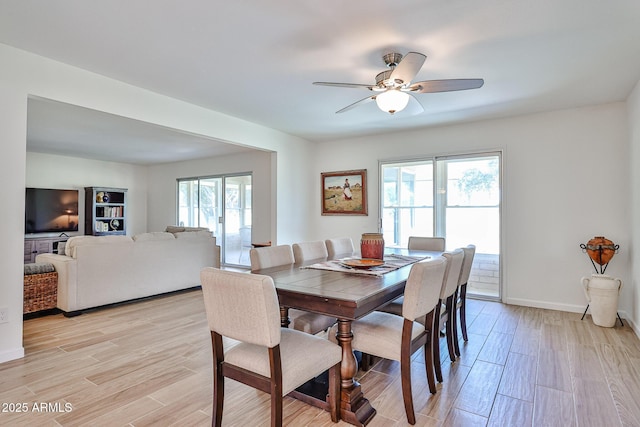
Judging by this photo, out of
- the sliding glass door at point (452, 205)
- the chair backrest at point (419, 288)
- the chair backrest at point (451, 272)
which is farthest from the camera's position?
the sliding glass door at point (452, 205)

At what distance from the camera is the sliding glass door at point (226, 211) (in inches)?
277

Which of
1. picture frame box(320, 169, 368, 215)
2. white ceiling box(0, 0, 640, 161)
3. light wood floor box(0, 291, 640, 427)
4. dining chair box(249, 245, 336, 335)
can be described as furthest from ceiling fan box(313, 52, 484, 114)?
picture frame box(320, 169, 368, 215)

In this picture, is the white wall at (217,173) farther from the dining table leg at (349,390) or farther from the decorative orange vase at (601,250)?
the decorative orange vase at (601,250)

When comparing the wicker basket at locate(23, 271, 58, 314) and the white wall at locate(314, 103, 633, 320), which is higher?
the white wall at locate(314, 103, 633, 320)

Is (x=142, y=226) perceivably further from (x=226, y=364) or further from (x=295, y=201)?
(x=226, y=364)

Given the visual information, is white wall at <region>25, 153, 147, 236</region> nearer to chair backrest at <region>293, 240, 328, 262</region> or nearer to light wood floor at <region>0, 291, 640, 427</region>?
light wood floor at <region>0, 291, 640, 427</region>

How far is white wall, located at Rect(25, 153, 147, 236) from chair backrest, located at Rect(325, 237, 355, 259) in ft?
21.9

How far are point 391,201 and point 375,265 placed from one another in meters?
2.94

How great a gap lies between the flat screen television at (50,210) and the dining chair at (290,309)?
6.45 m

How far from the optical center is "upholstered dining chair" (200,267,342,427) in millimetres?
1485

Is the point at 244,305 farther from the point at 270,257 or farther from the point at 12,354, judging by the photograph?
the point at 12,354

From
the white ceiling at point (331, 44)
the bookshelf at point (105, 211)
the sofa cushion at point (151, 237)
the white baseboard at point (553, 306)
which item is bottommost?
the white baseboard at point (553, 306)

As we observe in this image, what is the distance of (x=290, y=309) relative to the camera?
262 cm

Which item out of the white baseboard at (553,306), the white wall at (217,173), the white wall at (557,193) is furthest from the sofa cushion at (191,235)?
the white baseboard at (553,306)
